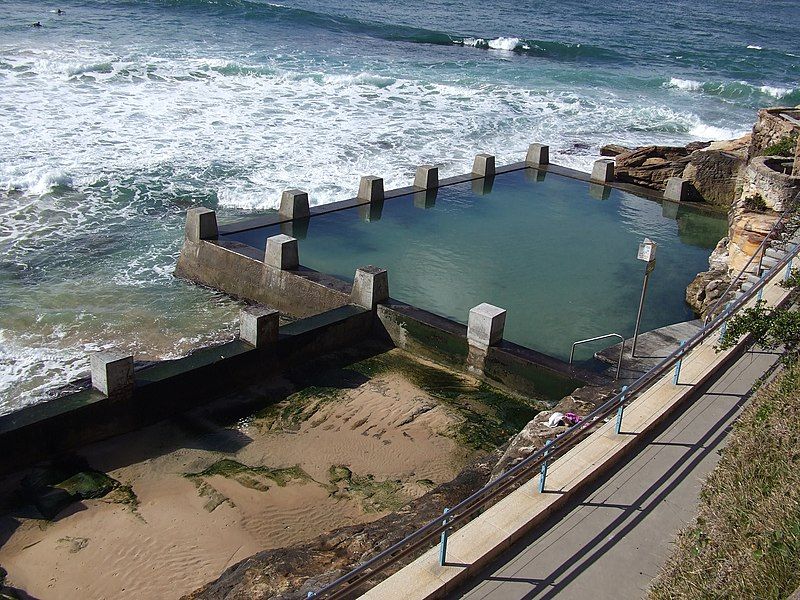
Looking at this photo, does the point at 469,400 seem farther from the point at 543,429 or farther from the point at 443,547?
the point at 443,547

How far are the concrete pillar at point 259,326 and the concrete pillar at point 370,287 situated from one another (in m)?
1.93

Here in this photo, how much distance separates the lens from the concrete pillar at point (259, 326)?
43.1ft

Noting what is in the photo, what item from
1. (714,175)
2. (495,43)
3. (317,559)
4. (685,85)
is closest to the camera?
(317,559)

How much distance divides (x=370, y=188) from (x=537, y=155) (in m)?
6.64

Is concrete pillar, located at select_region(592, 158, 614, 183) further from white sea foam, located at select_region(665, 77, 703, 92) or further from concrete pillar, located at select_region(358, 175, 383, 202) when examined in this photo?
white sea foam, located at select_region(665, 77, 703, 92)

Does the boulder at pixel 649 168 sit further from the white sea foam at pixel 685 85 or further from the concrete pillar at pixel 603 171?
the white sea foam at pixel 685 85

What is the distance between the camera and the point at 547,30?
6169 centimetres

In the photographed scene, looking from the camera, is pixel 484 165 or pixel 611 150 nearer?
pixel 484 165

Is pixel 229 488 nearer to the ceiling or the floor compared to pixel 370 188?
nearer to the floor

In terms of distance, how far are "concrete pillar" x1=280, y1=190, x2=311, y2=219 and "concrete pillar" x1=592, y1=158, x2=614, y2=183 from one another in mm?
9005

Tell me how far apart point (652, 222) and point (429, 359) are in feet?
29.5

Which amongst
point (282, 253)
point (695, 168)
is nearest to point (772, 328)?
point (282, 253)

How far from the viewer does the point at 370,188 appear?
789 inches

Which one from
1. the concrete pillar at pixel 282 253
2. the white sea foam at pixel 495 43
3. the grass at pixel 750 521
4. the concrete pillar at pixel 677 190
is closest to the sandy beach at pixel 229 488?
the concrete pillar at pixel 282 253
